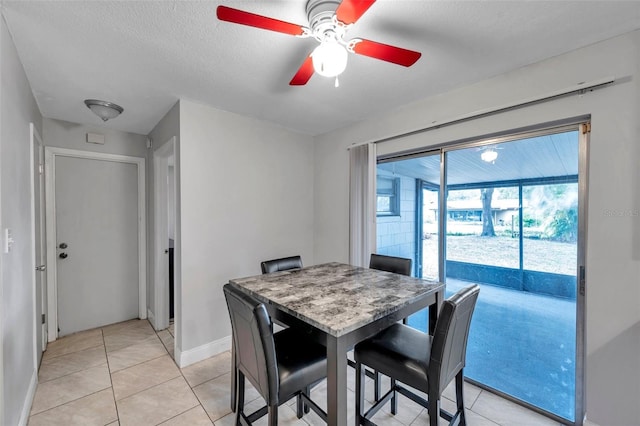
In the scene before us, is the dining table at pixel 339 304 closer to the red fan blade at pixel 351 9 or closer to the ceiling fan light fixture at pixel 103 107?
the red fan blade at pixel 351 9

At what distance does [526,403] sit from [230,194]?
306 cm

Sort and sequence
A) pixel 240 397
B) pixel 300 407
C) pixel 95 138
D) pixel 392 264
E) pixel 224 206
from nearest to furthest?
pixel 240 397
pixel 300 407
pixel 392 264
pixel 224 206
pixel 95 138

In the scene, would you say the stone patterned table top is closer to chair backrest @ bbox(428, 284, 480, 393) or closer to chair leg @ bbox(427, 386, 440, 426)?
chair backrest @ bbox(428, 284, 480, 393)

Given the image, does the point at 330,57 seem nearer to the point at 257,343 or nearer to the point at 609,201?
the point at 257,343

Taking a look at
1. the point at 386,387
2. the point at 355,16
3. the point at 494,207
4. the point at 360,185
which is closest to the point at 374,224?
the point at 360,185

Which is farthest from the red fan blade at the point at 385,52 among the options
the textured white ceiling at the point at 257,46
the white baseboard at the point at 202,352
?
the white baseboard at the point at 202,352

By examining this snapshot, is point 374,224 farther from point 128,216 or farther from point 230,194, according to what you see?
point 128,216

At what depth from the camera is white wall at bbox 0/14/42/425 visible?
4.67 feet

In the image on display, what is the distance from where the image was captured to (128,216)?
348 cm

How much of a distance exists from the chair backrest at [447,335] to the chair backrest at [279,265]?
57.4 inches

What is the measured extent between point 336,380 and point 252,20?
5.30ft

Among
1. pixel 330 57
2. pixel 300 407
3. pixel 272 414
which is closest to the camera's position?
pixel 330 57

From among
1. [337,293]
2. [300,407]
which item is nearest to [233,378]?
[300,407]

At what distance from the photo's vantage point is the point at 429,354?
1.47 m
